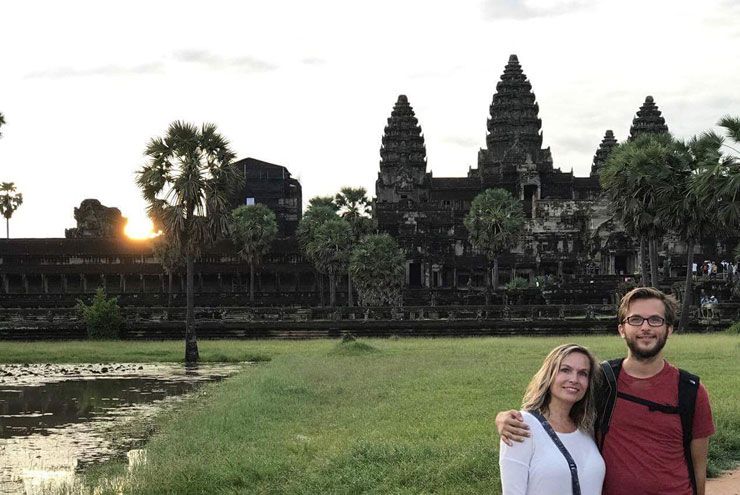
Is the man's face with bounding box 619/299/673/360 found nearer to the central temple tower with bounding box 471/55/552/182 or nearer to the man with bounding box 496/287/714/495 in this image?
the man with bounding box 496/287/714/495

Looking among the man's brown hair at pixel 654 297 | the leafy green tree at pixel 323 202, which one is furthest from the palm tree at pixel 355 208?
the man's brown hair at pixel 654 297

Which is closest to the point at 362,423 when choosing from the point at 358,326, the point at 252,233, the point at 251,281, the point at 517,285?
the point at 358,326

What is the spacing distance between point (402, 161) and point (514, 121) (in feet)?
36.2

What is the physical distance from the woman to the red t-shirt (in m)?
0.24

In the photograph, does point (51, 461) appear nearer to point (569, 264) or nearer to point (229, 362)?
point (229, 362)

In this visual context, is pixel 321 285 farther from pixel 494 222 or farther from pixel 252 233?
pixel 494 222

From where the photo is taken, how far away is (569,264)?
74.4 meters

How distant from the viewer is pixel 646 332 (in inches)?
212

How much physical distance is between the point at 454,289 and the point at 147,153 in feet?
126

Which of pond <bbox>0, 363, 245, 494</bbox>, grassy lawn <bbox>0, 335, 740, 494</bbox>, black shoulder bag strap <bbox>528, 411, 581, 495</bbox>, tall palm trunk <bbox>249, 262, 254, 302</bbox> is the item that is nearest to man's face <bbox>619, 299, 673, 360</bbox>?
black shoulder bag strap <bbox>528, 411, 581, 495</bbox>

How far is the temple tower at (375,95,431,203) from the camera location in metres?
92.6

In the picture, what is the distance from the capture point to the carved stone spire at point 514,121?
9588 centimetres

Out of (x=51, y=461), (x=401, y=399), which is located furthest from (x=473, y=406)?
(x=51, y=461)

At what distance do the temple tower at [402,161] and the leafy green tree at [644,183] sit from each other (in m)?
49.0
